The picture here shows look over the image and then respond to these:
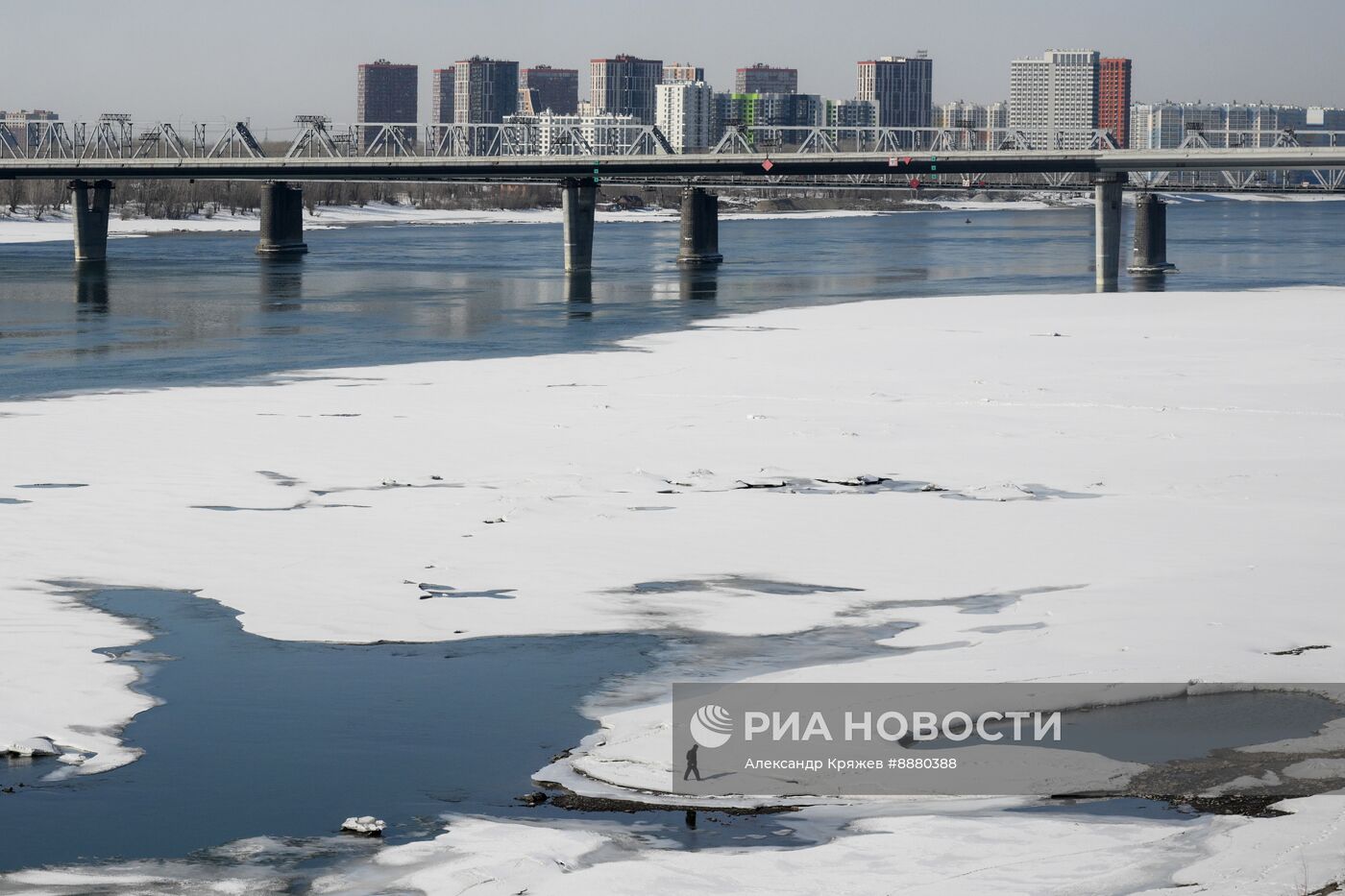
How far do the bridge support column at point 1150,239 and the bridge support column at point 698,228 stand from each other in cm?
2355

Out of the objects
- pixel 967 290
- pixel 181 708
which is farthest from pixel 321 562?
pixel 967 290

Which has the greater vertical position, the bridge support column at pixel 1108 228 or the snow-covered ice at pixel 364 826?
the bridge support column at pixel 1108 228

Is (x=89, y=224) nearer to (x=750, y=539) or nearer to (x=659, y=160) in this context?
(x=659, y=160)

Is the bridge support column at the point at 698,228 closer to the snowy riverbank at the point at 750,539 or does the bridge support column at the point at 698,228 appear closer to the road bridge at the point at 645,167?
the road bridge at the point at 645,167

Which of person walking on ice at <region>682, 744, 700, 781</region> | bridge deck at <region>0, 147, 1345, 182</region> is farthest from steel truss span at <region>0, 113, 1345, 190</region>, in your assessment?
person walking on ice at <region>682, 744, 700, 781</region>

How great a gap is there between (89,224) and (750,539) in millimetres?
93247

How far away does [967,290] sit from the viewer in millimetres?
69312

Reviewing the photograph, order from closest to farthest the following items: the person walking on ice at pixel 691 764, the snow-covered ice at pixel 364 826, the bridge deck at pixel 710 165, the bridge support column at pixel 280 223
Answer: the snow-covered ice at pixel 364 826 < the person walking on ice at pixel 691 764 < the bridge deck at pixel 710 165 < the bridge support column at pixel 280 223

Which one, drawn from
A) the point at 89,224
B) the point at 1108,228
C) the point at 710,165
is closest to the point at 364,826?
the point at 1108,228

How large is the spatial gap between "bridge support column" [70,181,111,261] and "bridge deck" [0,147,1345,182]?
378 cm

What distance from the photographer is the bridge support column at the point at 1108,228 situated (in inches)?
3123

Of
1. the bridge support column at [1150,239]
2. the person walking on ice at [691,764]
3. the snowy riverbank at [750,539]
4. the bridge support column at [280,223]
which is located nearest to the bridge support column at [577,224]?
the bridge support column at [280,223]

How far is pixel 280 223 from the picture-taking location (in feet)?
359

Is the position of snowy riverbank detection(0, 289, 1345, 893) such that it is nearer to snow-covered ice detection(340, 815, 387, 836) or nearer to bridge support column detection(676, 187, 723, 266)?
snow-covered ice detection(340, 815, 387, 836)
